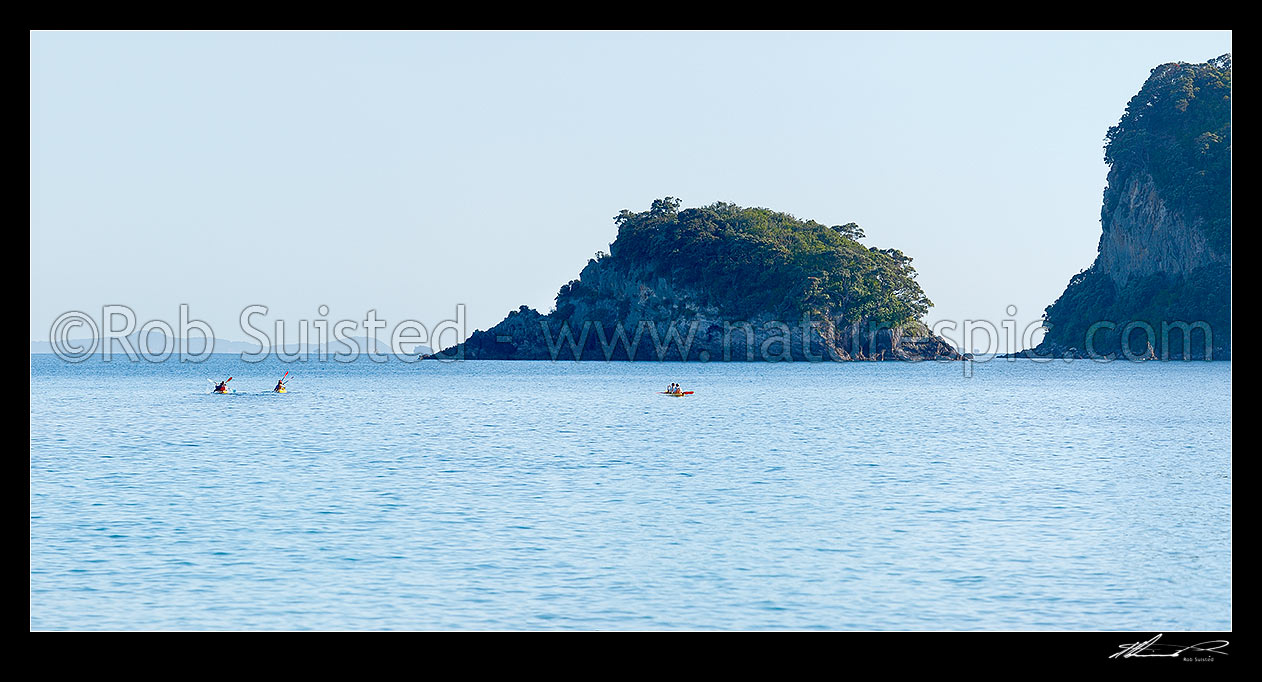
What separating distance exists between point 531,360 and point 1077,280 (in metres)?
66.5

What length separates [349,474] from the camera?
92.5 feet

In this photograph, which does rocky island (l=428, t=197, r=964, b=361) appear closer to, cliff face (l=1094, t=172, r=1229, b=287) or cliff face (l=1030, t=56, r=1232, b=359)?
cliff face (l=1030, t=56, r=1232, b=359)

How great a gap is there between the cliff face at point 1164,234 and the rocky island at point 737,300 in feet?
66.4

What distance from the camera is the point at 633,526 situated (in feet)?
65.3
